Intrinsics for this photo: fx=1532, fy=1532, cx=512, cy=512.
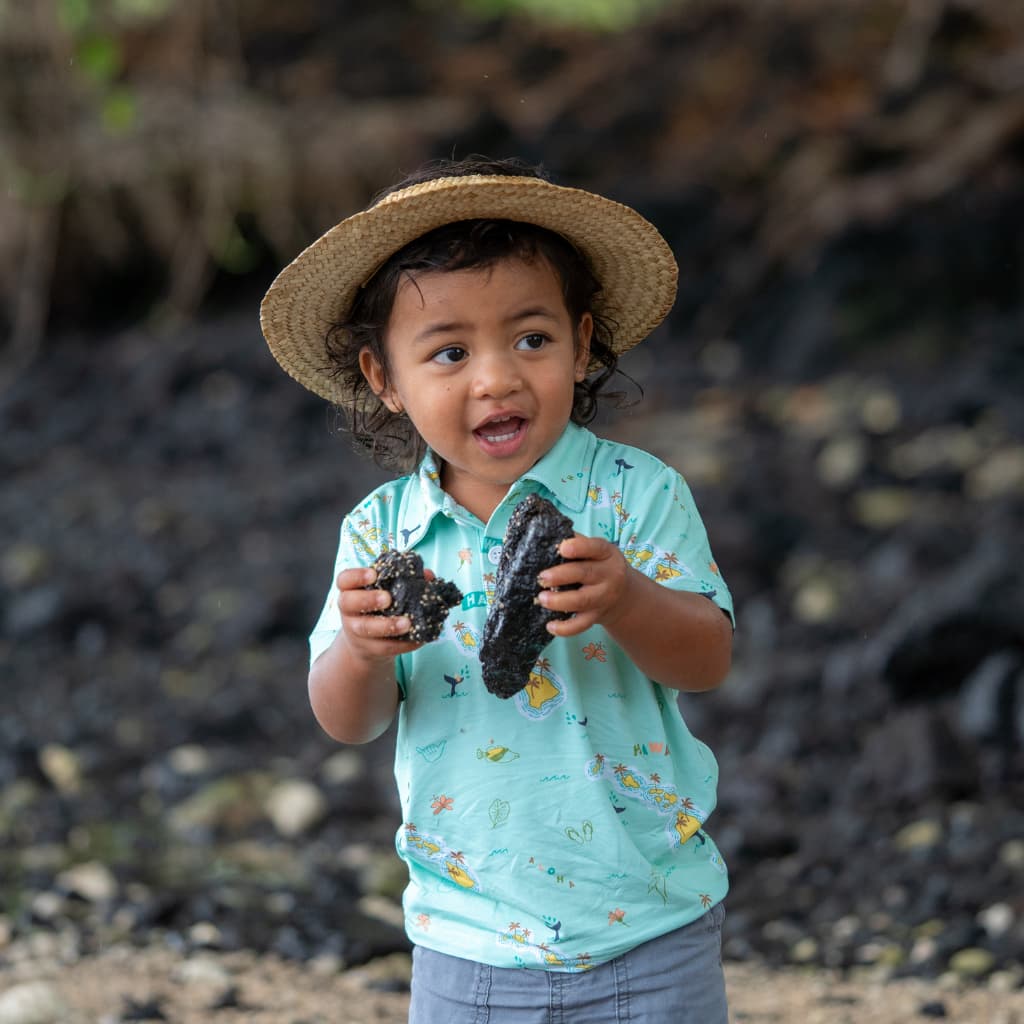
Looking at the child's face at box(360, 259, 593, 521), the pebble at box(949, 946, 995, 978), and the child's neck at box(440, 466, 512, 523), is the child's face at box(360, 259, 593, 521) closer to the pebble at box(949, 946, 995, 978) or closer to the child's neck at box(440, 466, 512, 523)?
the child's neck at box(440, 466, 512, 523)

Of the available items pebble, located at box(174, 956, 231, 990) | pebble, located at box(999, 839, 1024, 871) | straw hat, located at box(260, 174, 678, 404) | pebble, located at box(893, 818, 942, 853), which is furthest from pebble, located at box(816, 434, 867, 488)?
straw hat, located at box(260, 174, 678, 404)

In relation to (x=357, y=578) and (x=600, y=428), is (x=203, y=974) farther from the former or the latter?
(x=600, y=428)

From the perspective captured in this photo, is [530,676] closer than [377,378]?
Yes

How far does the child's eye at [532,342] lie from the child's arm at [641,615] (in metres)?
0.33

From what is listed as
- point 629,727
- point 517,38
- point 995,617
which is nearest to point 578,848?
point 629,727

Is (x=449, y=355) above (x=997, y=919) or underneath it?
above

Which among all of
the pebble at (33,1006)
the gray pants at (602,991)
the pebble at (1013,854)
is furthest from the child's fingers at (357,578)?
the pebble at (1013,854)

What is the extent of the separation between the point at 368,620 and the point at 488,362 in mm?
377

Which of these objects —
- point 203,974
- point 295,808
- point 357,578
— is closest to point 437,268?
point 357,578

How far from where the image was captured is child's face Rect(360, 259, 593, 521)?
2049mm

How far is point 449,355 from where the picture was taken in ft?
6.81

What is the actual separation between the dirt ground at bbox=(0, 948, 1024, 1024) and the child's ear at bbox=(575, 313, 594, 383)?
5.31 feet

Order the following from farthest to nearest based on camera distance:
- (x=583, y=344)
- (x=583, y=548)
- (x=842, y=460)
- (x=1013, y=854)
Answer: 1. (x=842, y=460)
2. (x=1013, y=854)
3. (x=583, y=344)
4. (x=583, y=548)

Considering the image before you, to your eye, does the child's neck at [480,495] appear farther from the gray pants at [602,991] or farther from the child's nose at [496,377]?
the gray pants at [602,991]
